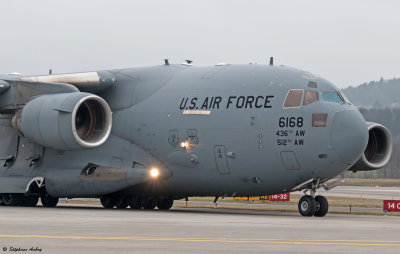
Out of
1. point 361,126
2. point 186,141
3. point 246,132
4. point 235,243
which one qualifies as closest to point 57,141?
point 186,141

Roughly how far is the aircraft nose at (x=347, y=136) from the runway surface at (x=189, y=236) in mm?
4206

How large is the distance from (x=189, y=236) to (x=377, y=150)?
15331mm

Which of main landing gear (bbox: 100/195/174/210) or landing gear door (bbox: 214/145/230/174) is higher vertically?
landing gear door (bbox: 214/145/230/174)

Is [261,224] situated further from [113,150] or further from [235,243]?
[113,150]

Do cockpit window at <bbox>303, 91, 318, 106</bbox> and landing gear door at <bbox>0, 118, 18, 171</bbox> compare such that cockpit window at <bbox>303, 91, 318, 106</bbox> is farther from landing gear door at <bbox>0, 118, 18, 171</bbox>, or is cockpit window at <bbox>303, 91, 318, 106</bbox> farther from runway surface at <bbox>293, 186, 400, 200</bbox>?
runway surface at <bbox>293, 186, 400, 200</bbox>

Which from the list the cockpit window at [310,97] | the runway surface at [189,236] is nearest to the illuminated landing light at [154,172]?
the cockpit window at [310,97]

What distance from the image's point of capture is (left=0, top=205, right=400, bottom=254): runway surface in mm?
13430

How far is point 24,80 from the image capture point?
29141 mm

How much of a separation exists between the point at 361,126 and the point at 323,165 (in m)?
1.71

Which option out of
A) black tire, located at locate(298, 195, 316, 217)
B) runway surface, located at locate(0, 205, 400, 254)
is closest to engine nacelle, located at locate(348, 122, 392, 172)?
black tire, located at locate(298, 195, 316, 217)

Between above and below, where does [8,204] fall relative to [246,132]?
below

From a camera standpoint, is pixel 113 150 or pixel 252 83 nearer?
pixel 252 83

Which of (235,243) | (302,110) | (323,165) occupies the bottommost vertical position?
(235,243)

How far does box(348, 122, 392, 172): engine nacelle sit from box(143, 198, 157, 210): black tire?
7538 mm
